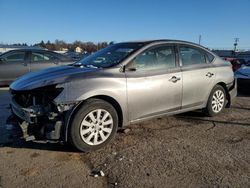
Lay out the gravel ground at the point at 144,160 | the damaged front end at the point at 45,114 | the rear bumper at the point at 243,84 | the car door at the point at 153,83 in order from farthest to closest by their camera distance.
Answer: the rear bumper at the point at 243,84 → the car door at the point at 153,83 → the damaged front end at the point at 45,114 → the gravel ground at the point at 144,160

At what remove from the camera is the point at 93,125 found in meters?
4.02

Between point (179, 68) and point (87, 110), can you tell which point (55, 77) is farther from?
point (179, 68)

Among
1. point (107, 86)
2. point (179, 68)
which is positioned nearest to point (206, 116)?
point (179, 68)

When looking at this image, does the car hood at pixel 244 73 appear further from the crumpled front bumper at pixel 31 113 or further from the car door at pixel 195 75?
the crumpled front bumper at pixel 31 113

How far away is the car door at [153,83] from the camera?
439 centimetres

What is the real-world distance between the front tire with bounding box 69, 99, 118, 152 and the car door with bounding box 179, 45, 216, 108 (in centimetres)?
163

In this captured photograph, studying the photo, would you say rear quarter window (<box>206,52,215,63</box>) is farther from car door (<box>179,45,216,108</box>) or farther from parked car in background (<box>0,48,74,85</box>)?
parked car in background (<box>0,48,74,85</box>)

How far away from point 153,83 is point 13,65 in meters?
6.53

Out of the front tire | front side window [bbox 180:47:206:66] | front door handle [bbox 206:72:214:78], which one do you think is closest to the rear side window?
front side window [bbox 180:47:206:66]

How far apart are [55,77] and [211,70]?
3172 millimetres

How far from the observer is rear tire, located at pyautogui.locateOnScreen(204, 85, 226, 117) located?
5.70 m

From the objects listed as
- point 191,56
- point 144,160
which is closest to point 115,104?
point 144,160

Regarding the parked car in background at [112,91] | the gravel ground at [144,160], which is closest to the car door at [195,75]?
the parked car in background at [112,91]

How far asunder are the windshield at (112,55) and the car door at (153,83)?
0.69 feet
